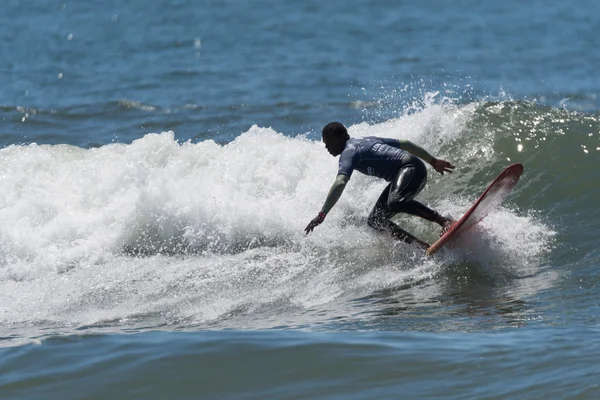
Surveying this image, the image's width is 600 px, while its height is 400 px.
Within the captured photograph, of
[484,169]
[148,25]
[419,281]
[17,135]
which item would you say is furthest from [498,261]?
[148,25]

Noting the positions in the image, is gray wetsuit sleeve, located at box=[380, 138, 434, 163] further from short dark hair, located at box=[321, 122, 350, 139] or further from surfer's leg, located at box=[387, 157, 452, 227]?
short dark hair, located at box=[321, 122, 350, 139]

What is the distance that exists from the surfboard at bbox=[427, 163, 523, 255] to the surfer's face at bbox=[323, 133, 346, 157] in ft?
4.44

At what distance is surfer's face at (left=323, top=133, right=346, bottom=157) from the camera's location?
9484 mm

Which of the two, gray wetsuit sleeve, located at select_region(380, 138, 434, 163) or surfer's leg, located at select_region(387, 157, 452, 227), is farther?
gray wetsuit sleeve, located at select_region(380, 138, 434, 163)

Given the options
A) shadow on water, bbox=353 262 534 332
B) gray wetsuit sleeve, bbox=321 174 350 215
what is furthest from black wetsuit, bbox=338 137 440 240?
shadow on water, bbox=353 262 534 332

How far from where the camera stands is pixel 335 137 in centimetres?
948

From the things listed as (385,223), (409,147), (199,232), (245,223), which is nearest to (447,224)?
(385,223)

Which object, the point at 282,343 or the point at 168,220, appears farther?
the point at 168,220

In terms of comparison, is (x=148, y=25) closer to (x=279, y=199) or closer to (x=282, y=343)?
(x=279, y=199)

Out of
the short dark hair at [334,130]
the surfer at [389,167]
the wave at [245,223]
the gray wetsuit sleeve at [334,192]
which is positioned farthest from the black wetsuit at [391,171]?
the wave at [245,223]

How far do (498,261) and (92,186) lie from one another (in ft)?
18.9

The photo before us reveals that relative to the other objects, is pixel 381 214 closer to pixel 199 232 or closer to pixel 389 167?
pixel 389 167

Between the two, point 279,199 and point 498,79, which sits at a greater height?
point 498,79

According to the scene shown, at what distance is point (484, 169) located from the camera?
1252 cm
